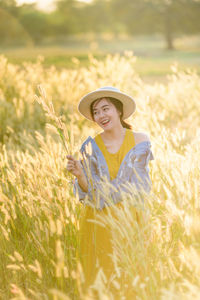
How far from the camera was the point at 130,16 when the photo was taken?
40.0 meters

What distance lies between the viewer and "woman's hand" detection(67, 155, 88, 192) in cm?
201

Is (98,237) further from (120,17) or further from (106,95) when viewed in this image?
(120,17)

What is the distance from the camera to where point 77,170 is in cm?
207

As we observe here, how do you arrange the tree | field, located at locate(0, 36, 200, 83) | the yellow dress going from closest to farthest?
1. the yellow dress
2. field, located at locate(0, 36, 200, 83)
3. the tree

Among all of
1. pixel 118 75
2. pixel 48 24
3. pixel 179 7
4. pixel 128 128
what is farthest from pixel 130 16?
pixel 128 128

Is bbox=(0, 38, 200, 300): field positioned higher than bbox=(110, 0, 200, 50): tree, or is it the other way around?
bbox=(110, 0, 200, 50): tree

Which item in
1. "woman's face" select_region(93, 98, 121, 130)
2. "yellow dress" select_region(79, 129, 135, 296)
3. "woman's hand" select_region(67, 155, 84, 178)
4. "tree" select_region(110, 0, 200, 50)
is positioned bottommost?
"yellow dress" select_region(79, 129, 135, 296)

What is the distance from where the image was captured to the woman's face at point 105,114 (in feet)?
7.82

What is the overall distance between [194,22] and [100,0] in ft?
46.4

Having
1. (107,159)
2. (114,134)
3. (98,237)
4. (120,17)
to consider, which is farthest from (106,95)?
(120,17)

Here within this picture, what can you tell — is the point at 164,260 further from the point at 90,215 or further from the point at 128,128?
the point at 128,128

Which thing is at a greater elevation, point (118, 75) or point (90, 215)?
point (118, 75)

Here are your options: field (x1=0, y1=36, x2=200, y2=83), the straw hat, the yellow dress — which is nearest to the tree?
field (x1=0, y1=36, x2=200, y2=83)

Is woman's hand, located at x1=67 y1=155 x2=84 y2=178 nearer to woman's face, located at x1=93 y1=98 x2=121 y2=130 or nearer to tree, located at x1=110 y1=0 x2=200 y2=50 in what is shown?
woman's face, located at x1=93 y1=98 x2=121 y2=130
